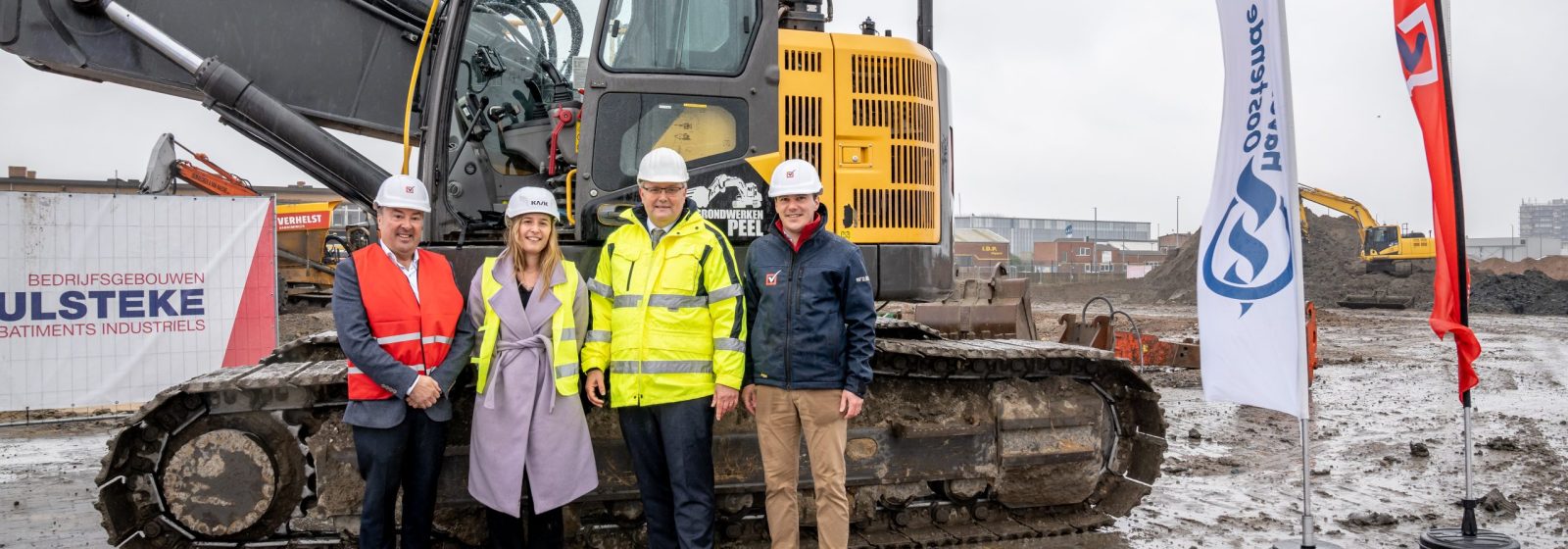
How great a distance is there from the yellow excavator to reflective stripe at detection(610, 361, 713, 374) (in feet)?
109

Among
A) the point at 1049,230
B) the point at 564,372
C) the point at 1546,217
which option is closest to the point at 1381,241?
the point at 564,372

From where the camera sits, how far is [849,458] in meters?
5.12

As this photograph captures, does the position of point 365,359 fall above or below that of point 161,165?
below

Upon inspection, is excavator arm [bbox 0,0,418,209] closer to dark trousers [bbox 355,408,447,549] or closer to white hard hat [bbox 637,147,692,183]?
dark trousers [bbox 355,408,447,549]

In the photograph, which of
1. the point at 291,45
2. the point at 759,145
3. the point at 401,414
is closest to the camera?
the point at 401,414

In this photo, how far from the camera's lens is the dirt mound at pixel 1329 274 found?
30141 mm

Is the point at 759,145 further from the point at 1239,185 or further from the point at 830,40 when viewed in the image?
the point at 1239,185

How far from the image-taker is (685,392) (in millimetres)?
4020

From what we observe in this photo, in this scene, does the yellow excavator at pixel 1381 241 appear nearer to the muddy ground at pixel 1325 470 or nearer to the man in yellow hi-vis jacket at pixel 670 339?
the muddy ground at pixel 1325 470

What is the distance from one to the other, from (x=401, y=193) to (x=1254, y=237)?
12.3ft

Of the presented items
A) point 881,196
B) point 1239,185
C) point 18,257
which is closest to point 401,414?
point 881,196

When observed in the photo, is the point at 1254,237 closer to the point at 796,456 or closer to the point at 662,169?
the point at 796,456

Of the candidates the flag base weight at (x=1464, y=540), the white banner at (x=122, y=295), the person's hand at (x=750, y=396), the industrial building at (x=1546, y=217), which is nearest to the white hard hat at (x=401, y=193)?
the person's hand at (x=750, y=396)

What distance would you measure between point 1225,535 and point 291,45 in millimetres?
6150
